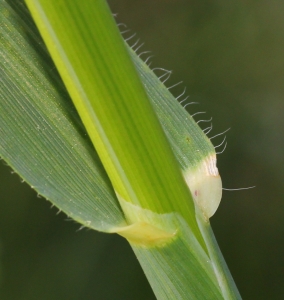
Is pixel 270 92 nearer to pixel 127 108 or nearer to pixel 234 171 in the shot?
pixel 234 171

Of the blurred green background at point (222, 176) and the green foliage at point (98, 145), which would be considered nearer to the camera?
the green foliage at point (98, 145)

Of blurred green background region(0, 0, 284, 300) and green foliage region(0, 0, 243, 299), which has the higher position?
green foliage region(0, 0, 243, 299)

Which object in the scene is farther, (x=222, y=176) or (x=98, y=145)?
(x=222, y=176)

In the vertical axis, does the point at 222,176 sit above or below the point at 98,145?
below

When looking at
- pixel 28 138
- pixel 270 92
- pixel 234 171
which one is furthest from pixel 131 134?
pixel 270 92

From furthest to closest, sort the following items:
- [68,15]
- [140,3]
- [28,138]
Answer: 1. [140,3]
2. [28,138]
3. [68,15]

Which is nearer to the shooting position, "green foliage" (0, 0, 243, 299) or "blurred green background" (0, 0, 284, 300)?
"green foliage" (0, 0, 243, 299)

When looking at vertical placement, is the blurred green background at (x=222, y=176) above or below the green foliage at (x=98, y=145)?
below

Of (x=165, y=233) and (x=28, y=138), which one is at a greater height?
(x=28, y=138)
